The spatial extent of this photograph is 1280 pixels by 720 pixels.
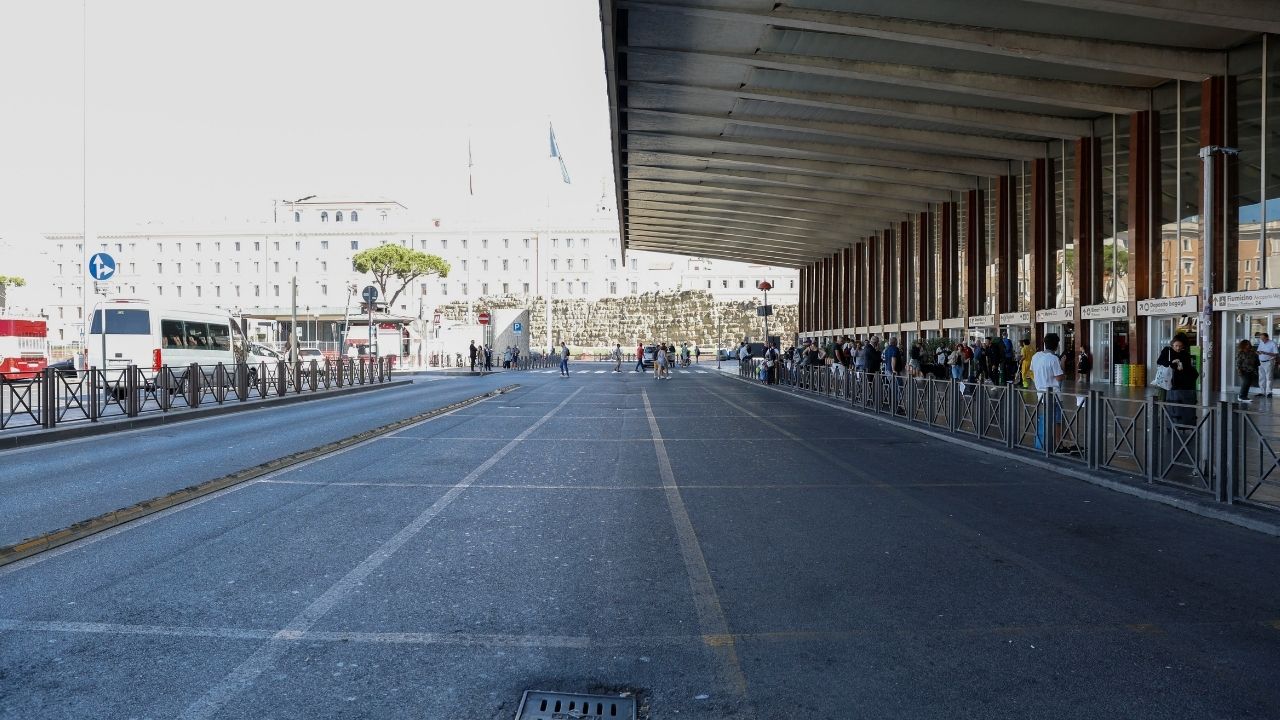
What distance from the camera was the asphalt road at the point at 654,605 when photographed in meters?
3.78

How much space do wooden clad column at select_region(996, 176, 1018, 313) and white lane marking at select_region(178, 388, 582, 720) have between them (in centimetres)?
2758

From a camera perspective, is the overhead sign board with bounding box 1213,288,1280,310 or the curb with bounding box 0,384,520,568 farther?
the overhead sign board with bounding box 1213,288,1280,310

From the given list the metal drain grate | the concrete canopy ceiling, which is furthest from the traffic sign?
the metal drain grate

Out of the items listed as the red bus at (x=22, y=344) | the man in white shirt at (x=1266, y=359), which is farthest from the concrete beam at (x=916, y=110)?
the red bus at (x=22, y=344)

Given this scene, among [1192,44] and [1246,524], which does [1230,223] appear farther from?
[1246,524]

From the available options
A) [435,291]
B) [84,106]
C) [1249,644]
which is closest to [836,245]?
[84,106]

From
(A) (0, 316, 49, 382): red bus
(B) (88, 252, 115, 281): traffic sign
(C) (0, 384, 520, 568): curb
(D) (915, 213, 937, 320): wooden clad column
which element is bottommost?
(C) (0, 384, 520, 568): curb

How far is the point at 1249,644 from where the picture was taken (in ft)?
Result: 14.6

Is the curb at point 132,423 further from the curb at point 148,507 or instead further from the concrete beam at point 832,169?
the concrete beam at point 832,169

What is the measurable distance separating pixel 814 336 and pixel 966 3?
43360mm

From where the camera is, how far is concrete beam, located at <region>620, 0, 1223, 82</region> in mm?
18531

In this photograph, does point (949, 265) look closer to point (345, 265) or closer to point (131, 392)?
point (131, 392)

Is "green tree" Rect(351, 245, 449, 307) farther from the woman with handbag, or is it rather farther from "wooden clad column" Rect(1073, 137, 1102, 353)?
the woman with handbag

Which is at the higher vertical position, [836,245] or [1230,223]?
[836,245]
